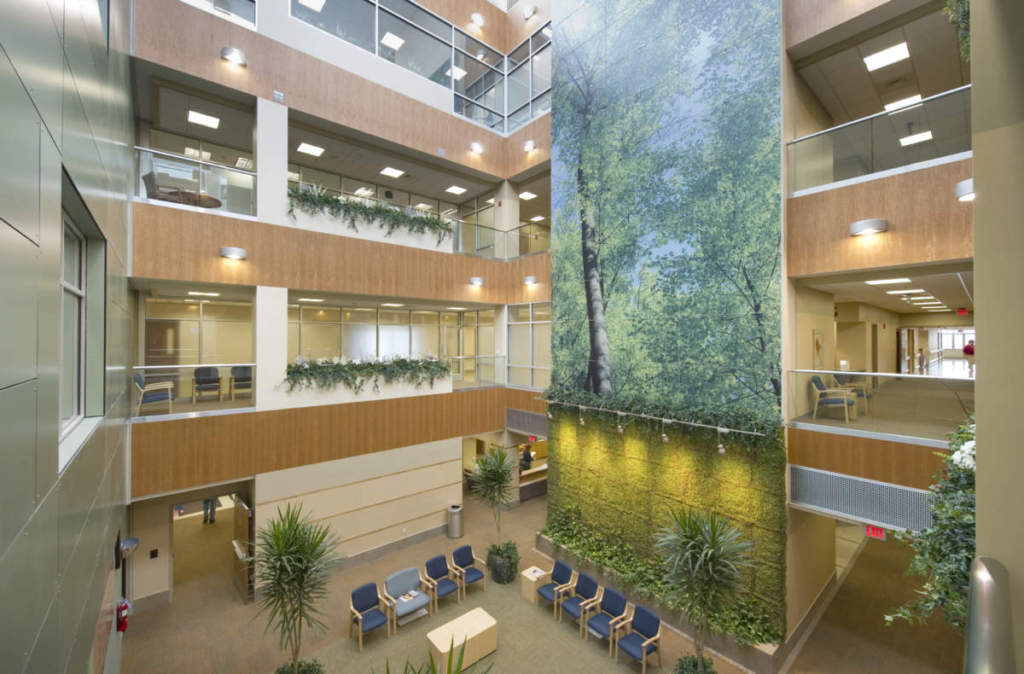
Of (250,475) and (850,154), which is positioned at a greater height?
(850,154)

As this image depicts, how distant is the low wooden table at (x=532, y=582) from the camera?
29.3 feet

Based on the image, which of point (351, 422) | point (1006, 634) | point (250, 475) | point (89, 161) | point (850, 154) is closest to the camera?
point (1006, 634)

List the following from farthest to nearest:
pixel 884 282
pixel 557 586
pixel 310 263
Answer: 1. pixel 310 263
2. pixel 557 586
3. pixel 884 282

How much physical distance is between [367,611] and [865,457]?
8.99 meters

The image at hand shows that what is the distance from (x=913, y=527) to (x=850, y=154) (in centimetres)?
603

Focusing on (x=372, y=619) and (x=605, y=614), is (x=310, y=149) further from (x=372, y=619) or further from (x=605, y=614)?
(x=605, y=614)

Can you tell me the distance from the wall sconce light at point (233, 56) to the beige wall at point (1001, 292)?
1134 centimetres

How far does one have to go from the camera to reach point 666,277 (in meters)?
9.21

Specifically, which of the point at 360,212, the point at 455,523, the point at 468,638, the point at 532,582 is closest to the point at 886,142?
the point at 532,582

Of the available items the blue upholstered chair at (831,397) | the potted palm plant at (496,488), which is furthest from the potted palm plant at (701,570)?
the potted palm plant at (496,488)

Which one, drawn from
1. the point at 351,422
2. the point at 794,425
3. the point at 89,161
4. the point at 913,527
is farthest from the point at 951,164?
the point at 351,422

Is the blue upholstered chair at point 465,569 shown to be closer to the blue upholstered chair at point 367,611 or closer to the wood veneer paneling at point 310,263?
the blue upholstered chair at point 367,611

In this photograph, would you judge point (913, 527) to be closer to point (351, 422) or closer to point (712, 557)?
point (712, 557)

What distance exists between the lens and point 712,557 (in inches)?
252
